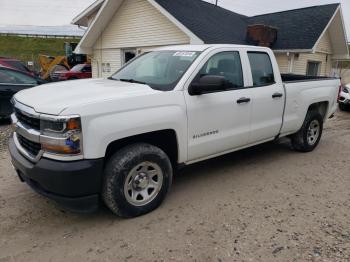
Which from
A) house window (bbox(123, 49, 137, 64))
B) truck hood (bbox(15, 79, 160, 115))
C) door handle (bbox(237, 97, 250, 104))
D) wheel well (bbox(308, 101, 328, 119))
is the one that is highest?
house window (bbox(123, 49, 137, 64))

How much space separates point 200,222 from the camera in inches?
136

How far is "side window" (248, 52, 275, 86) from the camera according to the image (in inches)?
183

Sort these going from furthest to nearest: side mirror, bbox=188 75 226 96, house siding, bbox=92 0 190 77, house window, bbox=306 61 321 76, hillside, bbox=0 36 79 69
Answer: hillside, bbox=0 36 79 69, house window, bbox=306 61 321 76, house siding, bbox=92 0 190 77, side mirror, bbox=188 75 226 96

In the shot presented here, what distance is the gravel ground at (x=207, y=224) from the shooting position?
9.66 ft

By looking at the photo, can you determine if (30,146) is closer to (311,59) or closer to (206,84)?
(206,84)

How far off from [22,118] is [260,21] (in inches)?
700

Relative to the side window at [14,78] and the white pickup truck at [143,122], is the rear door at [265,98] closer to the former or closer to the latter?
the white pickup truck at [143,122]

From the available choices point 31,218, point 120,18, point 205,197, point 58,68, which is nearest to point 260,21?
point 120,18

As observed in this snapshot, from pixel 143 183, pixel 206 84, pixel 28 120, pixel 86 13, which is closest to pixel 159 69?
pixel 206 84

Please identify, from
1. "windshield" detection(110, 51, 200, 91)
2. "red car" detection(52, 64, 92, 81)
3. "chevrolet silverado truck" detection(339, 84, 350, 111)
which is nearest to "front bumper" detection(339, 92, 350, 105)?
"chevrolet silverado truck" detection(339, 84, 350, 111)

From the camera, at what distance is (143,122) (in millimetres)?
3281

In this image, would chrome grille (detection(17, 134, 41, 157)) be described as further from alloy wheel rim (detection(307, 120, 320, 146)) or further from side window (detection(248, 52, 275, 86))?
alloy wheel rim (detection(307, 120, 320, 146))

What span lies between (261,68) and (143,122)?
247 cm

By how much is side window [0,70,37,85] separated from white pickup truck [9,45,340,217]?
16.4 feet
